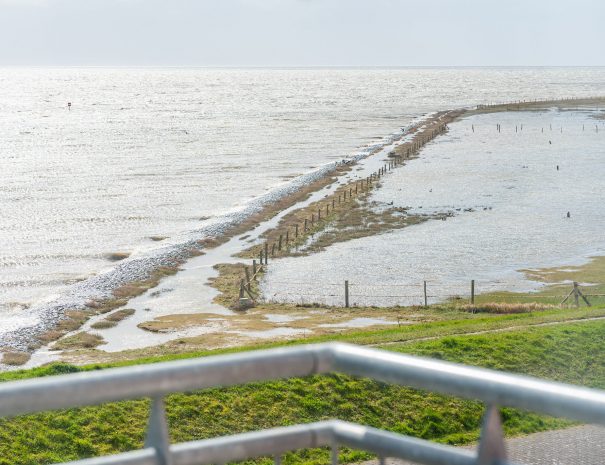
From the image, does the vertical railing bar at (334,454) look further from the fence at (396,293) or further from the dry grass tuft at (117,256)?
the dry grass tuft at (117,256)

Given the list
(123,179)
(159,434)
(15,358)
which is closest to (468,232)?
(15,358)

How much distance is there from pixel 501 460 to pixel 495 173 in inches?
3558

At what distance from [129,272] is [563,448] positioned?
1604 inches

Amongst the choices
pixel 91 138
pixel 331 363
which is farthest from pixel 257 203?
pixel 91 138

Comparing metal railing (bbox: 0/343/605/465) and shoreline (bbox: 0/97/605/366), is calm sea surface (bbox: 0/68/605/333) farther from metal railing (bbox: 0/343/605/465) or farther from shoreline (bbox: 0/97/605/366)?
metal railing (bbox: 0/343/605/465)

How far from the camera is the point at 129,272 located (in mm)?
50312

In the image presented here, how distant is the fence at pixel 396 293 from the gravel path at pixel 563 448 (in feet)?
90.0

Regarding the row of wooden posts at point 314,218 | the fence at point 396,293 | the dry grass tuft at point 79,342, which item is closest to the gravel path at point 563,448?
the dry grass tuft at point 79,342

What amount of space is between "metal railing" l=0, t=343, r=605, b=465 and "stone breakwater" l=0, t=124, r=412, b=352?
112 ft

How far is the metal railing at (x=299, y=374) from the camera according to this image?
294 centimetres

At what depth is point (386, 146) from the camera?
392ft

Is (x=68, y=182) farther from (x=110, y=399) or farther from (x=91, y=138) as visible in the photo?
(x=110, y=399)

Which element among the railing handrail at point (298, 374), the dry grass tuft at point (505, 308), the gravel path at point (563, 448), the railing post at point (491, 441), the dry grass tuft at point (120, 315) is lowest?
the dry grass tuft at point (120, 315)

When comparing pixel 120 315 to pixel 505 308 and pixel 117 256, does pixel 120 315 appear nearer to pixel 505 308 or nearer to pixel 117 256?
pixel 117 256
